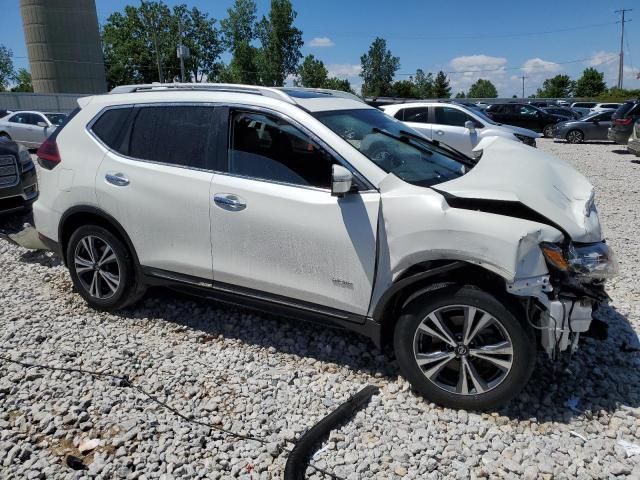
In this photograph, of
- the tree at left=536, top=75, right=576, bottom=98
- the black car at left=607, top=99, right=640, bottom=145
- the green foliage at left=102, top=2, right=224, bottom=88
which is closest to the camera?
the black car at left=607, top=99, right=640, bottom=145

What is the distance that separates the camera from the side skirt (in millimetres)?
3271

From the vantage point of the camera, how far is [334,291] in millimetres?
3283

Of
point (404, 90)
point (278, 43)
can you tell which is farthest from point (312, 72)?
point (404, 90)

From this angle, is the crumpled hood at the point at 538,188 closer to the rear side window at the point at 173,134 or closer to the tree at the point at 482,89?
the rear side window at the point at 173,134

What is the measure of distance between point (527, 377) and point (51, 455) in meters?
2.67

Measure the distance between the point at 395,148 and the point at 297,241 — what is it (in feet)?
3.36

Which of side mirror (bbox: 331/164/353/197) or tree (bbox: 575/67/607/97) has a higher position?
tree (bbox: 575/67/607/97)

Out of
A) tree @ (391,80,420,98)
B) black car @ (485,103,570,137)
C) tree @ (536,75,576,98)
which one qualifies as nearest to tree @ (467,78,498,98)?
tree @ (536,75,576,98)

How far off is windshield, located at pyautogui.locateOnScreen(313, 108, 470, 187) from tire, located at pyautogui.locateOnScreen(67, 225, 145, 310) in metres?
2.02

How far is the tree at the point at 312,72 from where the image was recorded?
6862 cm

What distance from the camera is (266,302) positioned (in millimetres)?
3557

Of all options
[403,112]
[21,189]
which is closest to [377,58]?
[403,112]

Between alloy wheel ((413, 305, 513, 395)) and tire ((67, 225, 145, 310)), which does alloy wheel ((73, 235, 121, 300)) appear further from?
alloy wheel ((413, 305, 513, 395))

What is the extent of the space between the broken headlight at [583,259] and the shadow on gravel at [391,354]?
2.72ft
